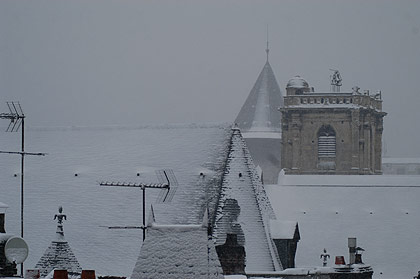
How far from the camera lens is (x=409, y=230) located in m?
61.0

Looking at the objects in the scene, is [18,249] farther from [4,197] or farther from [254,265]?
[4,197]

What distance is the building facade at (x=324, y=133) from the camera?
8731 cm

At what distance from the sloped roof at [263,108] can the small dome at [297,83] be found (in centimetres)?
1215

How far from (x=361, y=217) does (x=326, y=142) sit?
88.3ft

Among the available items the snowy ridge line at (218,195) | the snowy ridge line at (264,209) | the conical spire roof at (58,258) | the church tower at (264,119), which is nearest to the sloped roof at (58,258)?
the conical spire roof at (58,258)

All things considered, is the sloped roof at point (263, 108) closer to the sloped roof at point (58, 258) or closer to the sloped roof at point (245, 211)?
the sloped roof at point (245, 211)

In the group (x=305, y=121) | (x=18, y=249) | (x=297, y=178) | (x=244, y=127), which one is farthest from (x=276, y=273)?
(x=244, y=127)

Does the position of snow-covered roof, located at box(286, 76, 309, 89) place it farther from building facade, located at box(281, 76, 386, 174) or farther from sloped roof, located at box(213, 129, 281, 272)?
sloped roof, located at box(213, 129, 281, 272)

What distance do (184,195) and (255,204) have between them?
2554 millimetres

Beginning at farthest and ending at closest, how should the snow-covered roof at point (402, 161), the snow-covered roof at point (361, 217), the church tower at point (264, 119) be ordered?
the snow-covered roof at point (402, 161) < the church tower at point (264, 119) < the snow-covered roof at point (361, 217)

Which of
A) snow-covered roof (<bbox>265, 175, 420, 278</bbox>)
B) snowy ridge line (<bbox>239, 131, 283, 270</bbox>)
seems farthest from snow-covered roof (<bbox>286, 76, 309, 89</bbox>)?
snowy ridge line (<bbox>239, 131, 283, 270</bbox>)

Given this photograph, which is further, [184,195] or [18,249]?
[184,195]

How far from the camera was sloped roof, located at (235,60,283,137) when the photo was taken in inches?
4080

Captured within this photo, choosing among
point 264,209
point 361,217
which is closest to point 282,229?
point 264,209
